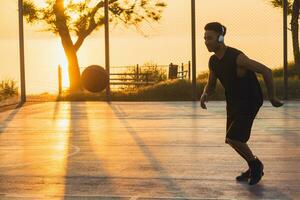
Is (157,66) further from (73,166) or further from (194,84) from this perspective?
(73,166)

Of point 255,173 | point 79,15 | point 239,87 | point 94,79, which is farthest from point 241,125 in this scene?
point 79,15

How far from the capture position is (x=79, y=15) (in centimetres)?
2695

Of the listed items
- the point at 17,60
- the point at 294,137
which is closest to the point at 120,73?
the point at 17,60

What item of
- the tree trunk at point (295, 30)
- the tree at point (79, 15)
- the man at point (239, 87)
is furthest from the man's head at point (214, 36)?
the tree at point (79, 15)

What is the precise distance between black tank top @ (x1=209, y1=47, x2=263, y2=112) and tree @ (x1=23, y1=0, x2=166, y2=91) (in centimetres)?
1787

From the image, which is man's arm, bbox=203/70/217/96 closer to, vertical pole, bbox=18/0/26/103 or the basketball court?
the basketball court

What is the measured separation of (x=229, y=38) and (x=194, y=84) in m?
2.02

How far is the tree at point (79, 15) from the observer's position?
85.4 ft

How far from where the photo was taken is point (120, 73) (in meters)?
27.0

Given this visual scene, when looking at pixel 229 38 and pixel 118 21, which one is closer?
pixel 229 38

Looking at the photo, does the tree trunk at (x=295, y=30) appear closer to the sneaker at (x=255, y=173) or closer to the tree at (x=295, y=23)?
the tree at (x=295, y=23)

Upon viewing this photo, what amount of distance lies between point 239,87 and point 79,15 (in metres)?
19.8

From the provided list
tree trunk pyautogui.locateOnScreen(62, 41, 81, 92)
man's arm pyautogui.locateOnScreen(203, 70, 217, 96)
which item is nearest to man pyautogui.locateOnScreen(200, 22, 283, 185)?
man's arm pyautogui.locateOnScreen(203, 70, 217, 96)

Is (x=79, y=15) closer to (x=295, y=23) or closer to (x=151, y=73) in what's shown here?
(x=151, y=73)
